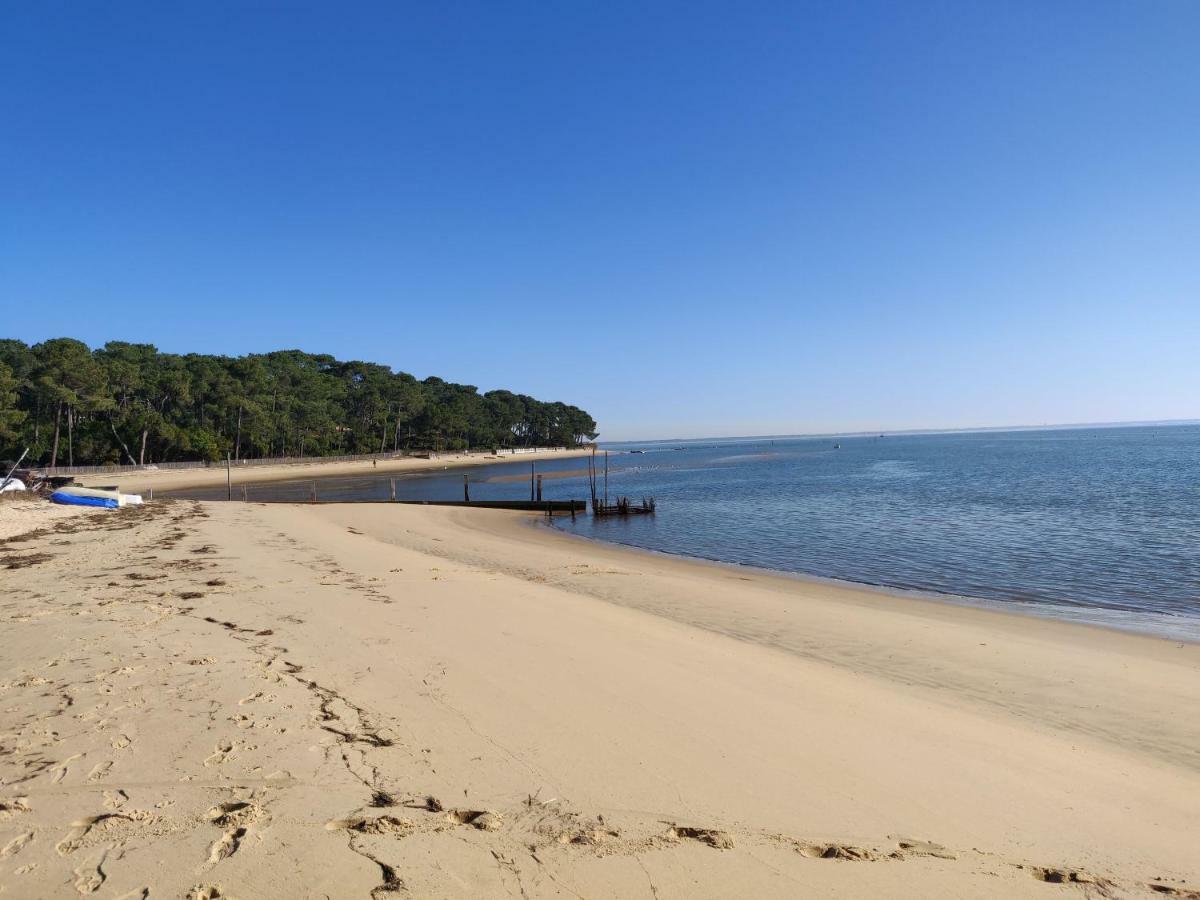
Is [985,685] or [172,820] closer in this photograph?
[172,820]

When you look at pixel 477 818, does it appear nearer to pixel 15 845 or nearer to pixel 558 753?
pixel 558 753

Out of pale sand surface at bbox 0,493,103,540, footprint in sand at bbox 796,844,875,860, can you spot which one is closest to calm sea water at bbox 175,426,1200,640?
footprint in sand at bbox 796,844,875,860

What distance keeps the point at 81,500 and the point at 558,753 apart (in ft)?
106

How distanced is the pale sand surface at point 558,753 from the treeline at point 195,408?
201 ft

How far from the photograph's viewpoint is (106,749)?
455cm

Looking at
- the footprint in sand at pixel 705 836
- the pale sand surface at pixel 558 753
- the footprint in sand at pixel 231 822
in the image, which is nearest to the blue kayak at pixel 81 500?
the pale sand surface at pixel 558 753

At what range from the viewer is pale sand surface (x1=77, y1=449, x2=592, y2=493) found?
57.4 meters

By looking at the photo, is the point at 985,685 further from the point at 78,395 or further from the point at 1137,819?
the point at 78,395

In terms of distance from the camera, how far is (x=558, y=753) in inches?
195

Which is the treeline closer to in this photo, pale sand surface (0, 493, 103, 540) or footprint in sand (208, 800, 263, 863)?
pale sand surface (0, 493, 103, 540)

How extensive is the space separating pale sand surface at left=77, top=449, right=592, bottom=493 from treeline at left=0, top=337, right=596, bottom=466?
3.96 meters

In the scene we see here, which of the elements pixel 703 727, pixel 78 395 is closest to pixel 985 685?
pixel 703 727

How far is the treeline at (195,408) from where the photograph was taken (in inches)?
2366

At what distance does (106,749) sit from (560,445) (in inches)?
7024
